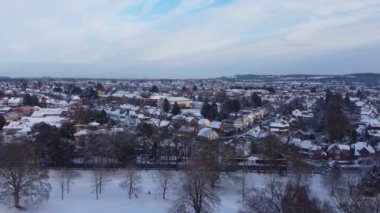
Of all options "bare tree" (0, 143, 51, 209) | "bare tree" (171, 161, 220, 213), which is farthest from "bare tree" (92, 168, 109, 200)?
"bare tree" (171, 161, 220, 213)

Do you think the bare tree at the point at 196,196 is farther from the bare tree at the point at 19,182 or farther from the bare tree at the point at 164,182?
the bare tree at the point at 19,182

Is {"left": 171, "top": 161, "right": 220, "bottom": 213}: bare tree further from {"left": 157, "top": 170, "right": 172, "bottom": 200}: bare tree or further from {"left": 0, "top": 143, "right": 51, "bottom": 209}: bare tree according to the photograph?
{"left": 0, "top": 143, "right": 51, "bottom": 209}: bare tree

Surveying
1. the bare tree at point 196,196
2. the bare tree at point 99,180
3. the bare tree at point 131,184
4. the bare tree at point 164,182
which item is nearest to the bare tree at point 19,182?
the bare tree at point 99,180

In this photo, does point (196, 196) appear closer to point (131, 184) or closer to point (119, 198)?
point (131, 184)

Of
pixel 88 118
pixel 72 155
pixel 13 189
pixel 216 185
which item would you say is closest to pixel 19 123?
pixel 88 118

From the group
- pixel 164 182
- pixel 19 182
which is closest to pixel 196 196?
pixel 164 182

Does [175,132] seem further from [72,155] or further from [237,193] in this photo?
[237,193]
